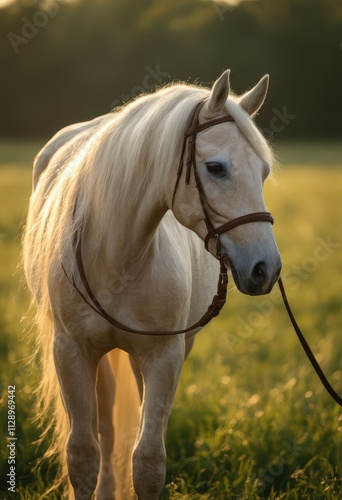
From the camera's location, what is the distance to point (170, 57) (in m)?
26.8

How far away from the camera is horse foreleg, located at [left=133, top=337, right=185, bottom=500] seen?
338cm

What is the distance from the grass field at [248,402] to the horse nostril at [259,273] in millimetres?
652

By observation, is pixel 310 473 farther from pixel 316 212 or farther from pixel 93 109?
pixel 93 109

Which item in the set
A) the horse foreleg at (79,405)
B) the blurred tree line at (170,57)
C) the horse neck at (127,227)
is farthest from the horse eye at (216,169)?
the blurred tree line at (170,57)

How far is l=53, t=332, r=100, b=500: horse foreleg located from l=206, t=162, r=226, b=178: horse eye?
110cm

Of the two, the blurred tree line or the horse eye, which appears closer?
the horse eye

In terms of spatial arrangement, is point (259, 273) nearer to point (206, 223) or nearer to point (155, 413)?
point (206, 223)

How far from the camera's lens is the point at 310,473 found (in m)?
4.38

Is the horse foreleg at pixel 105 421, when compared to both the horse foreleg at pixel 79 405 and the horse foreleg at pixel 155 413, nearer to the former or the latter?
the horse foreleg at pixel 79 405

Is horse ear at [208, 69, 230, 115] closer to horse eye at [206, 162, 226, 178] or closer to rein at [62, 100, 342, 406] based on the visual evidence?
rein at [62, 100, 342, 406]

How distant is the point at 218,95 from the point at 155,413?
1.43 m

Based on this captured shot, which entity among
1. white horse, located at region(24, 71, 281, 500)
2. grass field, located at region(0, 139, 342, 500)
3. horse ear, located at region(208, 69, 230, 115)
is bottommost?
grass field, located at region(0, 139, 342, 500)

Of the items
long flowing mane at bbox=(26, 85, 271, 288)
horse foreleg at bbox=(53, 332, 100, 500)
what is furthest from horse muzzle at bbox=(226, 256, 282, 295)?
horse foreleg at bbox=(53, 332, 100, 500)

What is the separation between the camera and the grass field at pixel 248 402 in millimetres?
4395
